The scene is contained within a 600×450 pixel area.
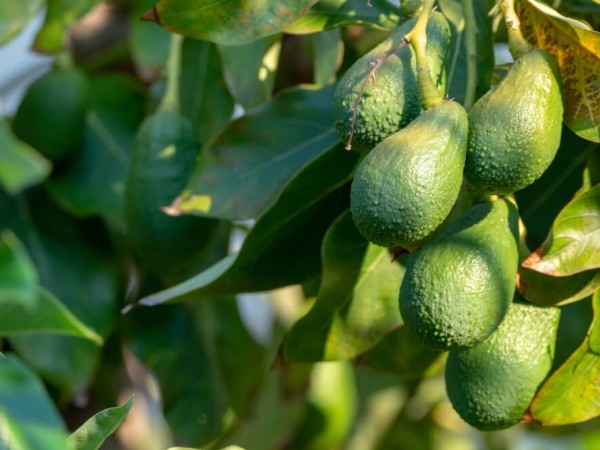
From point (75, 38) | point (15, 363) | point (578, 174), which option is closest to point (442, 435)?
point (75, 38)

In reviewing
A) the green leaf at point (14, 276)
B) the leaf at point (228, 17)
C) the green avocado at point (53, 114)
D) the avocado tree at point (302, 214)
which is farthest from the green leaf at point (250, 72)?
the green leaf at point (14, 276)

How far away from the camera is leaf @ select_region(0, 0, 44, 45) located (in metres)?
1.43

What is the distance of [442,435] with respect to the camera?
2252 mm

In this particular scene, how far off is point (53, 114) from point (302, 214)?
0.58 m

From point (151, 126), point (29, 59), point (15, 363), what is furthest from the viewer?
point (29, 59)

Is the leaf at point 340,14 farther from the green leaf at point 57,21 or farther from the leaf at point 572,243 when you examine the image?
the green leaf at point 57,21

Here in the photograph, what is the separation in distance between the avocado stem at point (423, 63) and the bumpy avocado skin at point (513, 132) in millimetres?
33

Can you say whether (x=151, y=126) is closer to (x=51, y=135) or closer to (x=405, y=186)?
(x=51, y=135)

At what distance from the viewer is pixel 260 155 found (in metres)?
1.25

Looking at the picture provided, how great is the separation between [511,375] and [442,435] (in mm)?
1319

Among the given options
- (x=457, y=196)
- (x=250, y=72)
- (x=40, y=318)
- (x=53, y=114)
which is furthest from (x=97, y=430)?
(x=53, y=114)

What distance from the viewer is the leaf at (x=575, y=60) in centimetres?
93

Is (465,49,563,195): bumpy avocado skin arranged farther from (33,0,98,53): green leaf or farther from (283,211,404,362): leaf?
(33,0,98,53): green leaf

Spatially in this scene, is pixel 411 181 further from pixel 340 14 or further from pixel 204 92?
pixel 204 92
